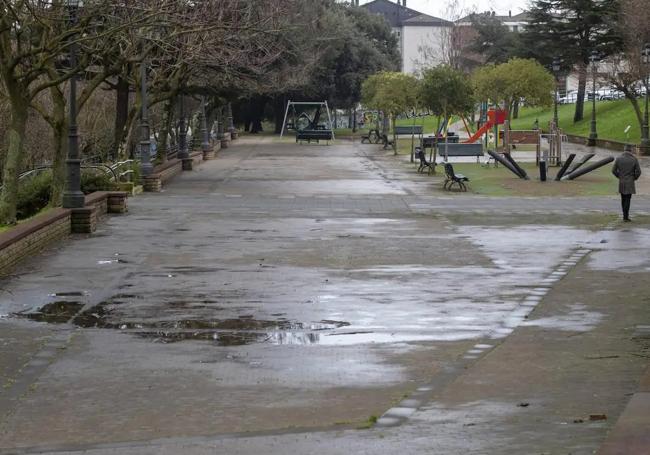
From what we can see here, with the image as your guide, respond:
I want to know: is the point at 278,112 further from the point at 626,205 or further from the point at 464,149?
the point at 626,205

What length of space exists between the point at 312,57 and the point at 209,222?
38024mm

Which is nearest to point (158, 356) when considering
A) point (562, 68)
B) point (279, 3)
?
point (279, 3)

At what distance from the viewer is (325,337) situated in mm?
12547

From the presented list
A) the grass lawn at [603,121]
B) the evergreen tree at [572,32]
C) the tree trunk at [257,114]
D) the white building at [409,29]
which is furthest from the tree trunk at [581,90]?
the white building at [409,29]

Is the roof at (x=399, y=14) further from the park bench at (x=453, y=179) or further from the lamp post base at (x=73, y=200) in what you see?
the lamp post base at (x=73, y=200)

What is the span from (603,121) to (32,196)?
167ft

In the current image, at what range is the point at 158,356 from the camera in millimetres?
11484

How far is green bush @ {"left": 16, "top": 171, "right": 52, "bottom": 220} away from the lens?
30.0m

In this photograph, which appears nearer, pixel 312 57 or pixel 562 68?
pixel 312 57

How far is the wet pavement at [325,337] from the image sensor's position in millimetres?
8562

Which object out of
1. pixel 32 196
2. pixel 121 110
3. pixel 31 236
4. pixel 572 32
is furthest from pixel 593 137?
pixel 31 236

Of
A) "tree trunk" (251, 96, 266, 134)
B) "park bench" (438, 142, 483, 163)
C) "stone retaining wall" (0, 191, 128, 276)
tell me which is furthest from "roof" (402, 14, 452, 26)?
"stone retaining wall" (0, 191, 128, 276)

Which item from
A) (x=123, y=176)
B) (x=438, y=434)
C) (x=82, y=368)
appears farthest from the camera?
(x=123, y=176)

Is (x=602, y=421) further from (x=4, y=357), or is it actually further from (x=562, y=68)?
(x=562, y=68)
